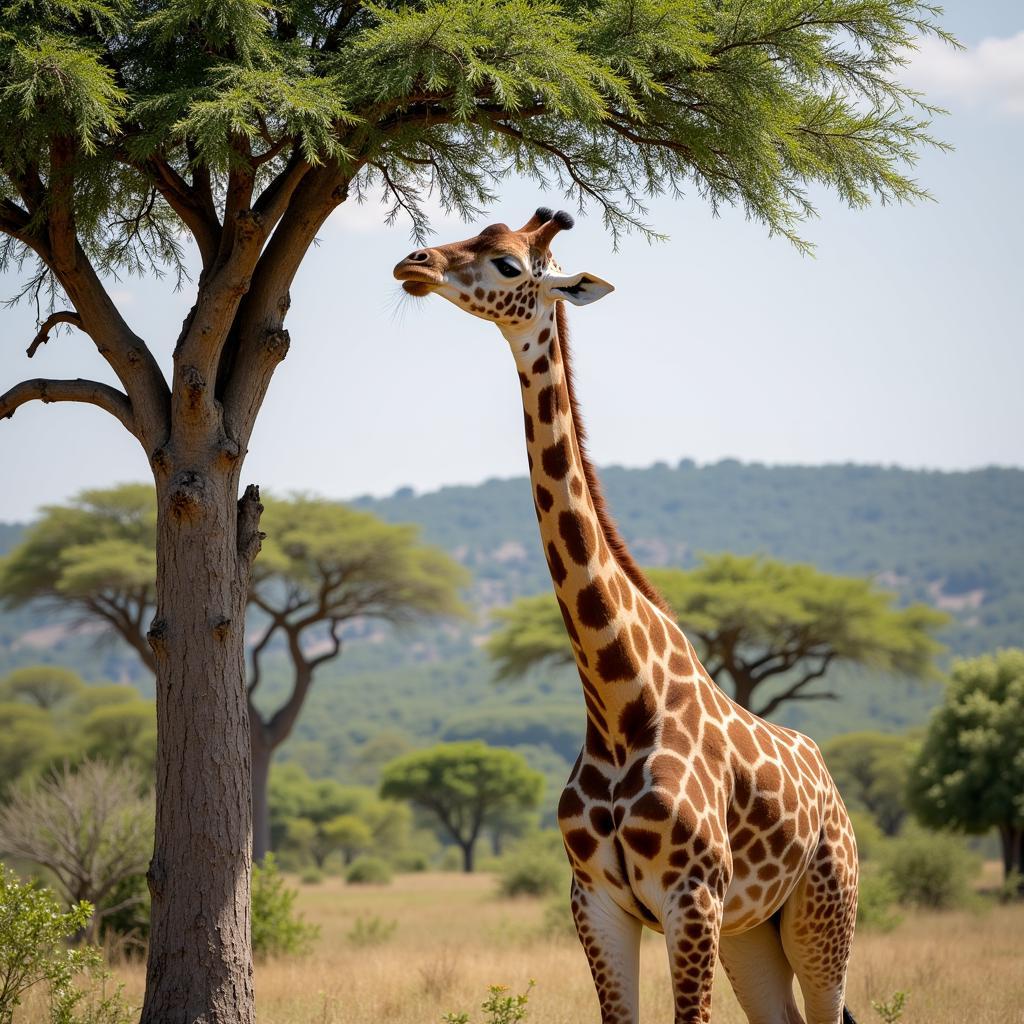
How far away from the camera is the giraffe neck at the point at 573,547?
510 centimetres

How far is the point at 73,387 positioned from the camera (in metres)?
6.75

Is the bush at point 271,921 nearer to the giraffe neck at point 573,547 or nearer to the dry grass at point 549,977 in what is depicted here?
the dry grass at point 549,977

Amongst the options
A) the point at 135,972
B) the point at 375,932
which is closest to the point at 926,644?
the point at 375,932

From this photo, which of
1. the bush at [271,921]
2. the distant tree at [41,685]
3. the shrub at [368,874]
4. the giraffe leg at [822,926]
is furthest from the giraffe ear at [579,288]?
the distant tree at [41,685]

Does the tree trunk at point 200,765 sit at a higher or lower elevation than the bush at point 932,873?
higher

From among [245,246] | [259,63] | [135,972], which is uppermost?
[259,63]

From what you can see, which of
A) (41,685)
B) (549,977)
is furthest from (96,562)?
(41,685)

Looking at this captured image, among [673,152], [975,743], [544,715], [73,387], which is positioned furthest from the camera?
[544,715]

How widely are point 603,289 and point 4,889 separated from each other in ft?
12.9

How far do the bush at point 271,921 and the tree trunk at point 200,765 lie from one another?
17.4 ft

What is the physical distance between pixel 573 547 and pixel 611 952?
1548 millimetres

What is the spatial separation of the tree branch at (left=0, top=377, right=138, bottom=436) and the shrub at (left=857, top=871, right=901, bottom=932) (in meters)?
9.60

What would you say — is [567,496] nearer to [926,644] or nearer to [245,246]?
[245,246]

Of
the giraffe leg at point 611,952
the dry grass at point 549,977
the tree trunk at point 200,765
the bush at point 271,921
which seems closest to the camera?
the giraffe leg at point 611,952
